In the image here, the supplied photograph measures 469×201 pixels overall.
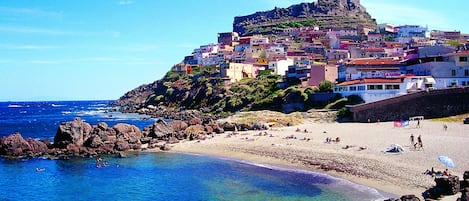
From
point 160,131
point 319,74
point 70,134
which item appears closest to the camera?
point 70,134

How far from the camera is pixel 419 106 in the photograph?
46.3 metres

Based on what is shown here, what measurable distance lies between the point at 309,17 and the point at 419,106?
125 metres

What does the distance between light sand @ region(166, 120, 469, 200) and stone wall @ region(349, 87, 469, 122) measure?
283cm

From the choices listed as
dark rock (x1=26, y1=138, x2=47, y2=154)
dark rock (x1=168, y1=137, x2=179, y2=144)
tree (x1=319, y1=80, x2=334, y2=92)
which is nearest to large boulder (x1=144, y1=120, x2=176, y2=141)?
dark rock (x1=168, y1=137, x2=179, y2=144)

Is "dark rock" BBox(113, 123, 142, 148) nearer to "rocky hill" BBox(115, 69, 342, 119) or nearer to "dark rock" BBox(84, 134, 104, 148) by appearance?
"dark rock" BBox(84, 134, 104, 148)

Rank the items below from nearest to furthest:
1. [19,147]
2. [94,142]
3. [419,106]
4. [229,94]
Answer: [19,147] → [94,142] → [419,106] → [229,94]

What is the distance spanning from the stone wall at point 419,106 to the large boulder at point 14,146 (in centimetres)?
3411

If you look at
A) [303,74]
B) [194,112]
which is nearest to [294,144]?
[303,74]

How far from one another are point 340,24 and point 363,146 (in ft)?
407

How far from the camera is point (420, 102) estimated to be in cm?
4628

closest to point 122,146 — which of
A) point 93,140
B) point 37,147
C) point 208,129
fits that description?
point 93,140

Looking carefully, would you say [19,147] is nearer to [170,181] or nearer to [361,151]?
[170,181]

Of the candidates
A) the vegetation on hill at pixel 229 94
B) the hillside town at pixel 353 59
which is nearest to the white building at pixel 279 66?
the hillside town at pixel 353 59

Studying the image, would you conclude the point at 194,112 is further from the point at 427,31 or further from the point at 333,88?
the point at 427,31
